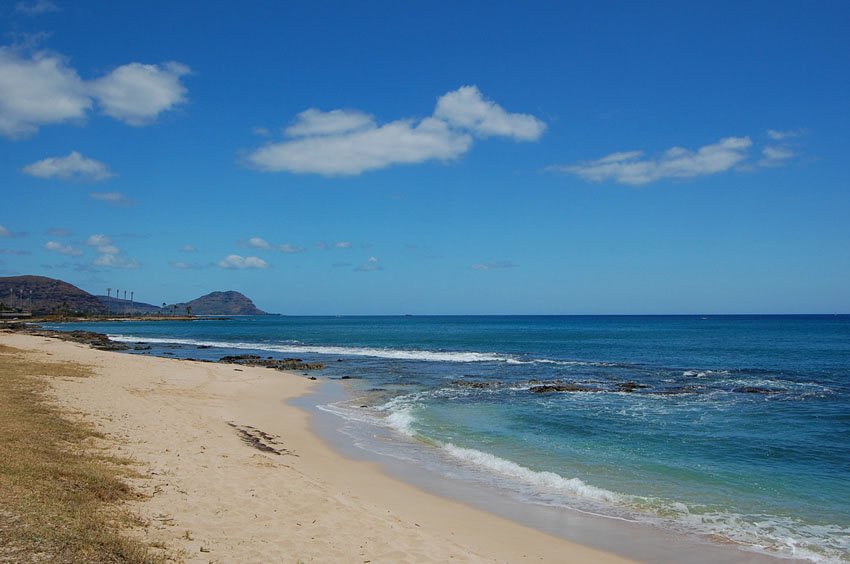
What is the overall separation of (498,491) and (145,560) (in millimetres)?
7775

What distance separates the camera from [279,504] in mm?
9273

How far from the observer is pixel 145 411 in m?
16.6

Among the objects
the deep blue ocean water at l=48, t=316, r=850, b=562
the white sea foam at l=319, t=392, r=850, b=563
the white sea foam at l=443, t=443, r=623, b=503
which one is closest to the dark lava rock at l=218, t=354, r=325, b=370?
the deep blue ocean water at l=48, t=316, r=850, b=562

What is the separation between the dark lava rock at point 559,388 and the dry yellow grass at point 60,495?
20559 mm

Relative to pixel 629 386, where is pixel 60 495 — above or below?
above

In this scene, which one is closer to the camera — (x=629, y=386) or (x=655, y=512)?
(x=655, y=512)

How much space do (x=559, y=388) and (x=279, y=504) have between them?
2135cm

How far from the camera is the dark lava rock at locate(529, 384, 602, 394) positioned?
2772cm

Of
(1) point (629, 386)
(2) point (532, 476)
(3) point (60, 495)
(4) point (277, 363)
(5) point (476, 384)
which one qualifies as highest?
(3) point (60, 495)

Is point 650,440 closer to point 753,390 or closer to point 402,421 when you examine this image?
point 402,421

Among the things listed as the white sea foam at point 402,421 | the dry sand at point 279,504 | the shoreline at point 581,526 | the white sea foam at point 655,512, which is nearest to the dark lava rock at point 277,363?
the white sea foam at point 402,421

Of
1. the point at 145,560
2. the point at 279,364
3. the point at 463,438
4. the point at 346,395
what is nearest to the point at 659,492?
the point at 463,438

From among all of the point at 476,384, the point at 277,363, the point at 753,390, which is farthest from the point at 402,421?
the point at 277,363

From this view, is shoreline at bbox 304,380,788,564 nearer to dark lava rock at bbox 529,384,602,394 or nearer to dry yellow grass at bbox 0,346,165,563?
dry yellow grass at bbox 0,346,165,563
